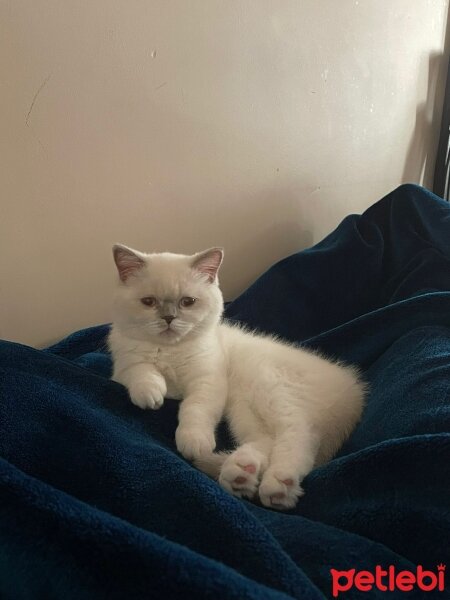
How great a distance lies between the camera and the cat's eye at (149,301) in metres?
1.13

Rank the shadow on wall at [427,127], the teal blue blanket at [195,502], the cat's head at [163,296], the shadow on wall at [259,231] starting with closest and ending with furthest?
the teal blue blanket at [195,502] → the cat's head at [163,296] → the shadow on wall at [259,231] → the shadow on wall at [427,127]

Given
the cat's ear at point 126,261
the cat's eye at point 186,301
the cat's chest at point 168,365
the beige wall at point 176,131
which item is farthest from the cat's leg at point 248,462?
the beige wall at point 176,131

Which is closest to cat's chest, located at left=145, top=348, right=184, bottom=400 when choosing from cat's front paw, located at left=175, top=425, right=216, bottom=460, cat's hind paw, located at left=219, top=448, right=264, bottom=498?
cat's front paw, located at left=175, top=425, right=216, bottom=460

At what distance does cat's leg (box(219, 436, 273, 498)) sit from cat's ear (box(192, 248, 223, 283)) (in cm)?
49

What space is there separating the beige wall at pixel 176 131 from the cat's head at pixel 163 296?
12.9 inches

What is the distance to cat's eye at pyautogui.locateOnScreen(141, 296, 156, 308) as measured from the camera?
113cm

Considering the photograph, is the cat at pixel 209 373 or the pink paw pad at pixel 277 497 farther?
the cat at pixel 209 373

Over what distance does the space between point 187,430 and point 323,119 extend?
4.74ft

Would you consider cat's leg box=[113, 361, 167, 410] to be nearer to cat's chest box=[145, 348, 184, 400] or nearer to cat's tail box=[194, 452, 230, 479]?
cat's chest box=[145, 348, 184, 400]

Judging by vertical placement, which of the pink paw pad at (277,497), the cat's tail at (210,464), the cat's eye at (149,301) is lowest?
the cat's tail at (210,464)

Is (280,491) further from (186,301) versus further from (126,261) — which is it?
(126,261)

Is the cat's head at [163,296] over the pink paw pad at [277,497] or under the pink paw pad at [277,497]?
over

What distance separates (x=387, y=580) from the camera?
655 mm

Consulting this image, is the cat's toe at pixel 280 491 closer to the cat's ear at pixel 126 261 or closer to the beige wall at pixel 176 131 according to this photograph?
the cat's ear at pixel 126 261
